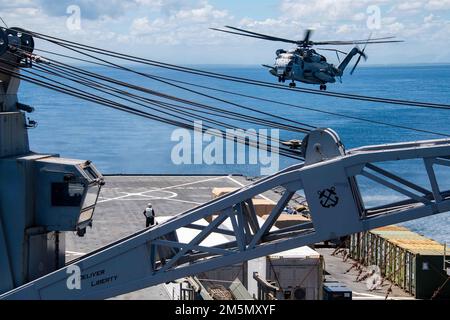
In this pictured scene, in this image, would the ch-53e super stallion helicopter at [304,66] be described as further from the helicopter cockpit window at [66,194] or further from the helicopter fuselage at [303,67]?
the helicopter cockpit window at [66,194]

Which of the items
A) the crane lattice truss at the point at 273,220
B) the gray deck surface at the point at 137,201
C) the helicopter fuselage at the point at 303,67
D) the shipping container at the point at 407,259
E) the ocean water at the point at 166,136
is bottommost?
the ocean water at the point at 166,136

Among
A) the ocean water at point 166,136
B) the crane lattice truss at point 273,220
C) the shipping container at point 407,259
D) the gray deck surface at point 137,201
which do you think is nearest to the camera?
the crane lattice truss at point 273,220

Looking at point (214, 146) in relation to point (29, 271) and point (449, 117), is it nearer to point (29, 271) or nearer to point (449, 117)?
point (449, 117)

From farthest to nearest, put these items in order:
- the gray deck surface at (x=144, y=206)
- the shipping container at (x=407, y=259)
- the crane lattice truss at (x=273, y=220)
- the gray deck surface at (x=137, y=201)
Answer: the gray deck surface at (x=137, y=201) < the gray deck surface at (x=144, y=206) < the shipping container at (x=407, y=259) < the crane lattice truss at (x=273, y=220)

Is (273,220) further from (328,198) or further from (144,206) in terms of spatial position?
(144,206)

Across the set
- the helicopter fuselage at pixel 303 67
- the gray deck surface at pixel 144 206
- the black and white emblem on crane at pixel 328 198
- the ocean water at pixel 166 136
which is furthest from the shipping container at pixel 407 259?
the ocean water at pixel 166 136

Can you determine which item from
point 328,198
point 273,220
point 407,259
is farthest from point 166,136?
point 328,198
